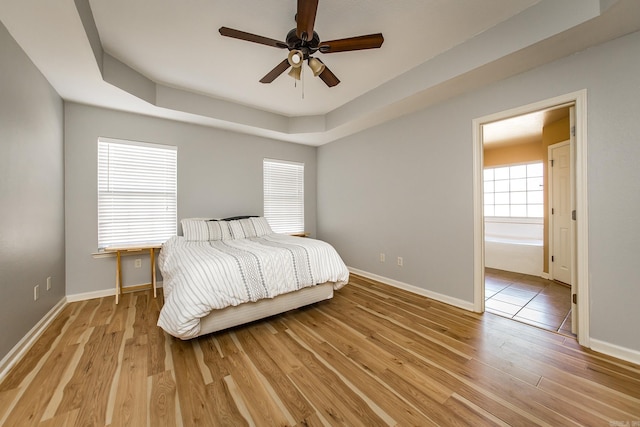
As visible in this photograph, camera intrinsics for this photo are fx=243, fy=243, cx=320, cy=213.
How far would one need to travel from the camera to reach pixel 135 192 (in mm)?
3336

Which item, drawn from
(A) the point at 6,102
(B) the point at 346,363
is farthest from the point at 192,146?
(B) the point at 346,363

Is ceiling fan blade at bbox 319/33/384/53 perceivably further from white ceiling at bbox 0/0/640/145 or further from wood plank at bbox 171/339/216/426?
wood plank at bbox 171/339/216/426

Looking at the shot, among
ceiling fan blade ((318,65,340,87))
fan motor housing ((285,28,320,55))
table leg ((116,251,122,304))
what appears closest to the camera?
fan motor housing ((285,28,320,55))

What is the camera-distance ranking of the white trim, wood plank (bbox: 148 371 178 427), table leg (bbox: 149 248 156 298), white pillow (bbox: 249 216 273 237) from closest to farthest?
wood plank (bbox: 148 371 178 427) < table leg (bbox: 149 248 156 298) < white pillow (bbox: 249 216 273 237) < the white trim

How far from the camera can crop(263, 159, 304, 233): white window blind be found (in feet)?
14.9

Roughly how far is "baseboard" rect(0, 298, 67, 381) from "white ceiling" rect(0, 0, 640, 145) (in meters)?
2.32

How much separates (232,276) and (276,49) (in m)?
2.22

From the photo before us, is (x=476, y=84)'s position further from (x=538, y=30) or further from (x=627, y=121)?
(x=627, y=121)

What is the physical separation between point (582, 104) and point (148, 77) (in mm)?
4346

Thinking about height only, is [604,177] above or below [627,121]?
below

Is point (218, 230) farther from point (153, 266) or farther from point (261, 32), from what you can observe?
point (261, 32)

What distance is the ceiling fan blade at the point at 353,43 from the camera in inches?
72.4

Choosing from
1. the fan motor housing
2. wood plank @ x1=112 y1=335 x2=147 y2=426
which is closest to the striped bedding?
wood plank @ x1=112 y1=335 x2=147 y2=426

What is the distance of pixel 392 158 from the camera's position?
3527mm
